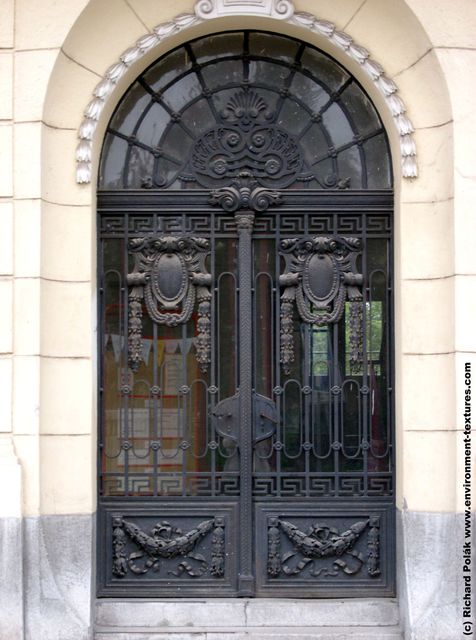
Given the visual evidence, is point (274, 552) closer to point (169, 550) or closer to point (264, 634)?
point (264, 634)

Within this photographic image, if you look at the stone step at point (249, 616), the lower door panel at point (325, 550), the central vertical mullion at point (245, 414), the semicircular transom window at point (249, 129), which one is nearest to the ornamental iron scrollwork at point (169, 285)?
the central vertical mullion at point (245, 414)

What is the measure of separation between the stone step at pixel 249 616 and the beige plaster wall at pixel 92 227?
3.12 feet

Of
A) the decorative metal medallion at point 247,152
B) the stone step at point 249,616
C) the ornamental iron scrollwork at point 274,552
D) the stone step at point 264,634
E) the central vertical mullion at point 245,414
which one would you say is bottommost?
the stone step at point 264,634

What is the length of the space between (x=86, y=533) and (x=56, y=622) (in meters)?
0.73

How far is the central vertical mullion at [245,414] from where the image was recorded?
27.9 feet

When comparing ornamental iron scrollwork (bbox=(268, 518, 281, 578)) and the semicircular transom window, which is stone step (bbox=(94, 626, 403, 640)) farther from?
the semicircular transom window

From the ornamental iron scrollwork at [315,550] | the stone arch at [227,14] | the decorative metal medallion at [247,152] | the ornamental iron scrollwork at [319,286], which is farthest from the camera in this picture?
the decorative metal medallion at [247,152]

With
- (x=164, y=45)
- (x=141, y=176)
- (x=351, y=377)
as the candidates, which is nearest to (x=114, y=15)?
(x=164, y=45)

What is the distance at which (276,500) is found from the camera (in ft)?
28.0

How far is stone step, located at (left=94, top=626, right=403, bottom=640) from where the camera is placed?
8180 mm

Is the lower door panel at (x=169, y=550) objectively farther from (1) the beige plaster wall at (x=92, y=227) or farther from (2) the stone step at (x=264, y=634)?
(1) the beige plaster wall at (x=92, y=227)

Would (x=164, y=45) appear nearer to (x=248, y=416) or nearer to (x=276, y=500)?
(x=248, y=416)

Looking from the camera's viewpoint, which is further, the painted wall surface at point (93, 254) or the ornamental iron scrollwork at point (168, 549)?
the ornamental iron scrollwork at point (168, 549)

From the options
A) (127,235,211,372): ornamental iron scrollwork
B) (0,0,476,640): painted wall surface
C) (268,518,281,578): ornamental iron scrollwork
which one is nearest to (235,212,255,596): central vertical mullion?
(268,518,281,578): ornamental iron scrollwork
